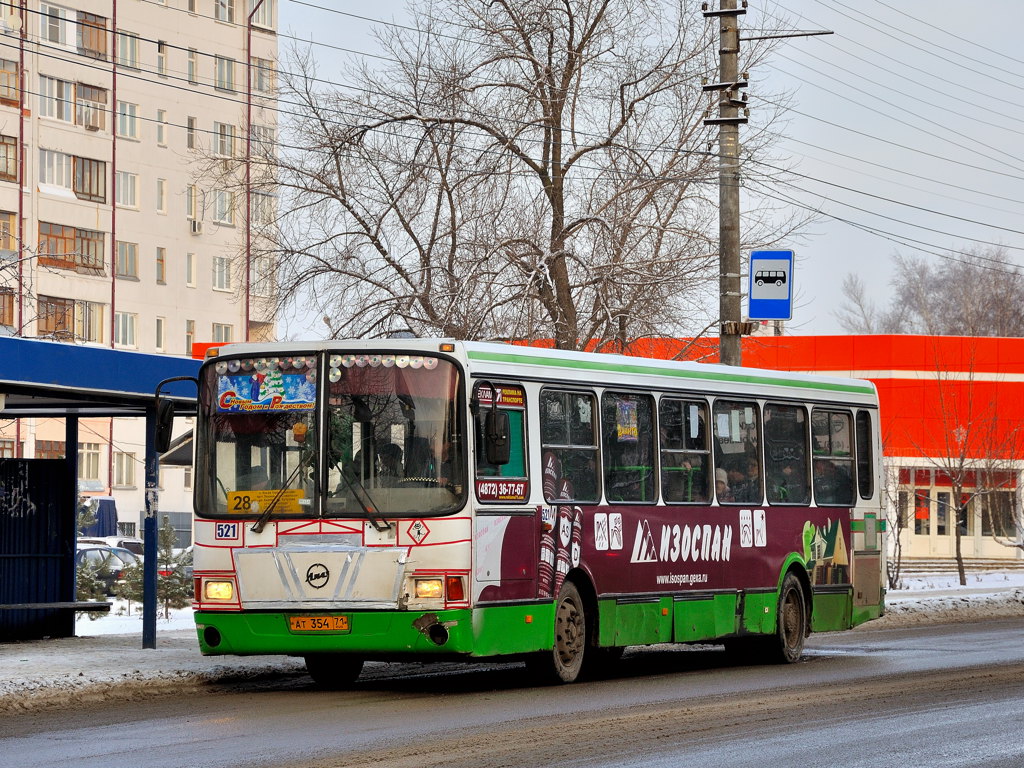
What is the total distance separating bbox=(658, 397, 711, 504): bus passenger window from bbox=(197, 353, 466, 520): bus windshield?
→ 328 centimetres

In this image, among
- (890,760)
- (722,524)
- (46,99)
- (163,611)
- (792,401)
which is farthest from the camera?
(46,99)

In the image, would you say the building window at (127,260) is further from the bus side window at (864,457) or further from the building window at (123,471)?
→ the bus side window at (864,457)

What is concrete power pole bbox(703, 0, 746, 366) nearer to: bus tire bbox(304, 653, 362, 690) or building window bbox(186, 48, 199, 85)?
Result: bus tire bbox(304, 653, 362, 690)

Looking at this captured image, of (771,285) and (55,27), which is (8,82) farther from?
(771,285)

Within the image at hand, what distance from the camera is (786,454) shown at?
61.0 feet

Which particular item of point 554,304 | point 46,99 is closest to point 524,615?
point 554,304

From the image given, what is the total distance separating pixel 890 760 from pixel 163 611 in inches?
725

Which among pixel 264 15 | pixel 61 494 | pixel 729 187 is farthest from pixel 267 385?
pixel 264 15

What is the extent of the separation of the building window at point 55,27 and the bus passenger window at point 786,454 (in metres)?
54.2

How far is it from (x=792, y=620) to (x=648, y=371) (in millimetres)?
3914

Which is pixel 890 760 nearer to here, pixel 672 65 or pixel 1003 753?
pixel 1003 753

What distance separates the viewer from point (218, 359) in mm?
14773

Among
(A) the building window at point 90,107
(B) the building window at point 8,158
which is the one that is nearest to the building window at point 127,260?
(A) the building window at point 90,107

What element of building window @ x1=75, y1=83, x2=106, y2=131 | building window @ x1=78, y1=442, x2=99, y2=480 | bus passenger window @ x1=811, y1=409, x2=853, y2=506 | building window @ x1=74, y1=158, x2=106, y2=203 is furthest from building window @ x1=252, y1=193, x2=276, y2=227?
building window @ x1=78, y1=442, x2=99, y2=480
